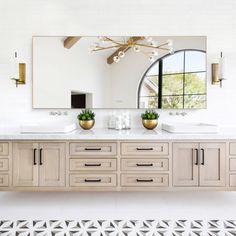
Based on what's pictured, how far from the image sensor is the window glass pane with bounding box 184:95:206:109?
335 cm

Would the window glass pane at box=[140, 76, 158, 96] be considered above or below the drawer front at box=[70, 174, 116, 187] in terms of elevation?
above

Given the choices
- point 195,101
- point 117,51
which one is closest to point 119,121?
point 117,51

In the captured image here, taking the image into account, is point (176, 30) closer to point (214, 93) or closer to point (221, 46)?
point (221, 46)

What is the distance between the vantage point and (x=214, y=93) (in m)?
3.38

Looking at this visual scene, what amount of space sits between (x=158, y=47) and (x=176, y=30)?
0.35 meters

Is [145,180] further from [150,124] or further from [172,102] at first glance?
[172,102]

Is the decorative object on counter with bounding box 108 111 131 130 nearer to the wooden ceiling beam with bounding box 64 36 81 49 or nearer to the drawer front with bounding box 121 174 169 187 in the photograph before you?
the drawer front with bounding box 121 174 169 187

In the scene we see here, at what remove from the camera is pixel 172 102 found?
3.38m

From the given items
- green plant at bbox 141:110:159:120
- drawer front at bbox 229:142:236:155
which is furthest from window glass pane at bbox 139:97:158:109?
drawer front at bbox 229:142:236:155

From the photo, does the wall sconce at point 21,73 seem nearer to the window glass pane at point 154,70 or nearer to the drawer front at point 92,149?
the drawer front at point 92,149

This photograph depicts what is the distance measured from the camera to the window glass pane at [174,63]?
3.35 metres

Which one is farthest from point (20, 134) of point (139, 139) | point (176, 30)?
point (176, 30)

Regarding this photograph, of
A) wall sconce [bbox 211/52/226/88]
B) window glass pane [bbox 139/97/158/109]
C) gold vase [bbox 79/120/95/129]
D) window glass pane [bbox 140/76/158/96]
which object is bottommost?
gold vase [bbox 79/120/95/129]

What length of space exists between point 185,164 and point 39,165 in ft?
5.37
